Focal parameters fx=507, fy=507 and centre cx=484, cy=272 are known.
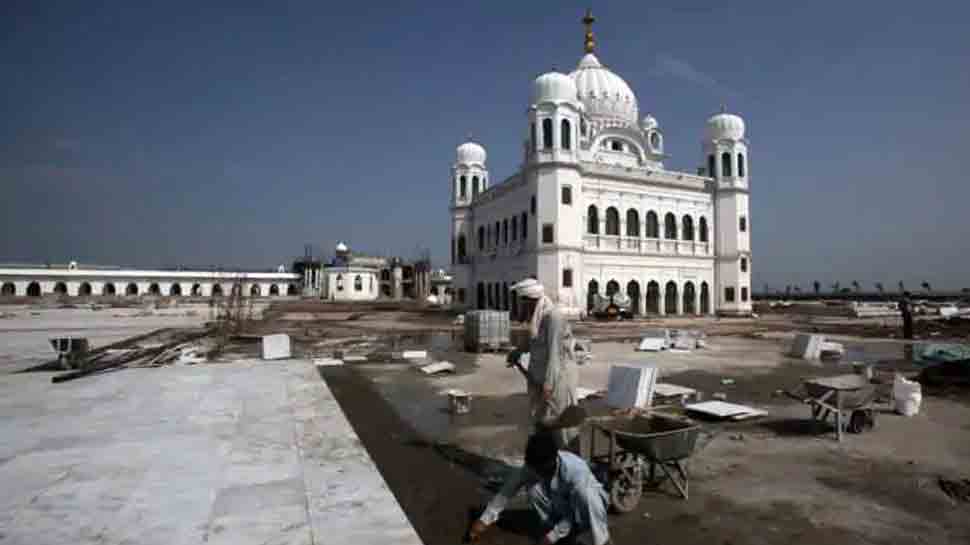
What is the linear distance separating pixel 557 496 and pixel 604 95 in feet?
140

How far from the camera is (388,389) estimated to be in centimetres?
1015

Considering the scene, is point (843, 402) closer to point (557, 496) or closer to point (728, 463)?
point (728, 463)

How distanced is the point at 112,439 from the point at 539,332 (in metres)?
5.51

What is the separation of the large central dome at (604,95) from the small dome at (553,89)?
842 cm

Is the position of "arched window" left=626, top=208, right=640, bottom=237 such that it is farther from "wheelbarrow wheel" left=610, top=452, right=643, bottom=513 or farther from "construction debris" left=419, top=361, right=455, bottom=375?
"wheelbarrow wheel" left=610, top=452, right=643, bottom=513

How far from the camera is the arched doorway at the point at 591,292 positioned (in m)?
34.4

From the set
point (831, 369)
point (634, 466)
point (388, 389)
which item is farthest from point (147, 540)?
point (831, 369)

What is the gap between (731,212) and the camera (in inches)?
1542

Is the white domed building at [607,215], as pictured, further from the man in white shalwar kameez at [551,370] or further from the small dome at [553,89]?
the man in white shalwar kameez at [551,370]

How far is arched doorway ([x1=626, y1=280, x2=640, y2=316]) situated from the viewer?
36688 millimetres

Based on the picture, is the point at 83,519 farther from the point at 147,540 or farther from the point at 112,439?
the point at 112,439

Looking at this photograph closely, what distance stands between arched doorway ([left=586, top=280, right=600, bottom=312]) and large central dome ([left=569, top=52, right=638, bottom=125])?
1504 cm

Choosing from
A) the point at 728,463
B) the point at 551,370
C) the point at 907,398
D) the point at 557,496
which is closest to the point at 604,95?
the point at 907,398

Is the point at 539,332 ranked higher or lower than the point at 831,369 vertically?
higher
